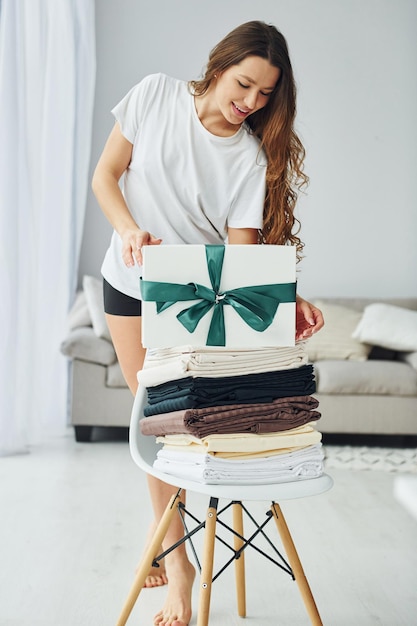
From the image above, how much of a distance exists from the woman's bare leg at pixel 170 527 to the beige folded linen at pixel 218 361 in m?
0.40

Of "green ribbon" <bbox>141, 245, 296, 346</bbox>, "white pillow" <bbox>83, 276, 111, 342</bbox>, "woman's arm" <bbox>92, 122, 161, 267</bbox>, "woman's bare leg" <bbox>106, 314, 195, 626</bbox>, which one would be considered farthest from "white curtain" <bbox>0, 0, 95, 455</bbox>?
"green ribbon" <bbox>141, 245, 296, 346</bbox>

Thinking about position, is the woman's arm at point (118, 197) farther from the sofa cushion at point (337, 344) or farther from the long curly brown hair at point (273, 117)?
the sofa cushion at point (337, 344)

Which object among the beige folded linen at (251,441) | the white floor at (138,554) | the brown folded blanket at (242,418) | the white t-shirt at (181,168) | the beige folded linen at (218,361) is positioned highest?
the white t-shirt at (181,168)

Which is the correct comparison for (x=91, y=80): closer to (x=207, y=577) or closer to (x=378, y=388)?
(x=378, y=388)

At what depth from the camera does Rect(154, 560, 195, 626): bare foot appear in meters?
1.94

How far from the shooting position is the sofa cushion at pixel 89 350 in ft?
13.8

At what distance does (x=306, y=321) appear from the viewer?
168 centimetres

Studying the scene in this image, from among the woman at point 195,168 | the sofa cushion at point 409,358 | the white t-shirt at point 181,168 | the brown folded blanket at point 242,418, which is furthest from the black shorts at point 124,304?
the sofa cushion at point 409,358

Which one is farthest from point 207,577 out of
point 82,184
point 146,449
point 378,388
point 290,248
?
point 82,184

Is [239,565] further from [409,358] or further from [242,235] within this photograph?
[409,358]

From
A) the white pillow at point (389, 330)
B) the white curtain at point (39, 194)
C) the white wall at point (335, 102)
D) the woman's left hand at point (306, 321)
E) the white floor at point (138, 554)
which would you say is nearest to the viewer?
the woman's left hand at point (306, 321)

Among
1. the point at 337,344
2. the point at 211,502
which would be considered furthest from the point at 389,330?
the point at 211,502

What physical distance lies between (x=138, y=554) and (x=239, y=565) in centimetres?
64

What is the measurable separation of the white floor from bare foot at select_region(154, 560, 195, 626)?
3.5 inches
